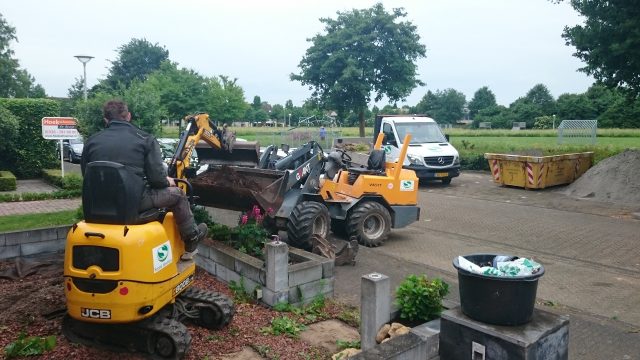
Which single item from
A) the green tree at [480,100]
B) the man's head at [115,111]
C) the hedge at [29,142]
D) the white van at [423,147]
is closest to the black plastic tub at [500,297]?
the man's head at [115,111]

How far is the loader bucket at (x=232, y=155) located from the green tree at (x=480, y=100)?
336 ft

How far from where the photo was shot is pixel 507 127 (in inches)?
3201

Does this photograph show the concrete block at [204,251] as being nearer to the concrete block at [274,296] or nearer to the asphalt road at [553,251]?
the concrete block at [274,296]

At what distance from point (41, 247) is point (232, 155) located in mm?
3296

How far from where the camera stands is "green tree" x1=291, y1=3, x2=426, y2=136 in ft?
98.0

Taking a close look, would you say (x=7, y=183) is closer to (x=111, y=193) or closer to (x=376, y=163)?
(x=376, y=163)

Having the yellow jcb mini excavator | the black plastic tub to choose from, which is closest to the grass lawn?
the yellow jcb mini excavator

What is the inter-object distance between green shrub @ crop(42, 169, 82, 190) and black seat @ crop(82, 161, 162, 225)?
42.8 ft

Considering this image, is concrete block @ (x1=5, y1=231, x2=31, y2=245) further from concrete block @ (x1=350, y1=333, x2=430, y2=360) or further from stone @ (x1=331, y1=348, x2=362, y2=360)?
concrete block @ (x1=350, y1=333, x2=430, y2=360)

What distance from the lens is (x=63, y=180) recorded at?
1698 centimetres

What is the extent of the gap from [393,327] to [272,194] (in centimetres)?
417

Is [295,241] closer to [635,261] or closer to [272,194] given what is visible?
[272,194]

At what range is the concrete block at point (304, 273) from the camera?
6250 millimetres

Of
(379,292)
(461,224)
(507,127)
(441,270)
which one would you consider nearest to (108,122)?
(379,292)
